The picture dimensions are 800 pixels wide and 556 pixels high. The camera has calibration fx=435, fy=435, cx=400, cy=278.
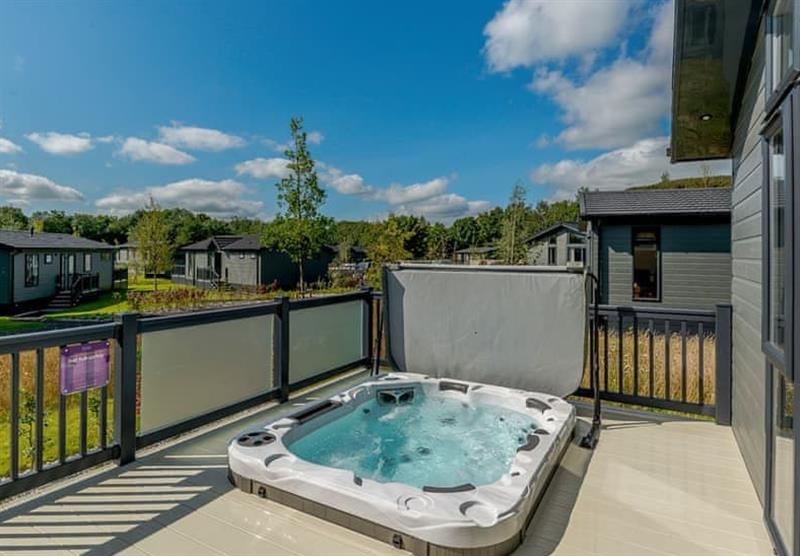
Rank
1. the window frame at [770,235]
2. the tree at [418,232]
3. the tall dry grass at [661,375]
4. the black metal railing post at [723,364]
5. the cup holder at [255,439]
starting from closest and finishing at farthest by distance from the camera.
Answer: the window frame at [770,235] → the cup holder at [255,439] → the black metal railing post at [723,364] → the tall dry grass at [661,375] → the tree at [418,232]

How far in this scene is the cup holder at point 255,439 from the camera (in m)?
2.52

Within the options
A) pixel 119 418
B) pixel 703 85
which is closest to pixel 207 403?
pixel 119 418

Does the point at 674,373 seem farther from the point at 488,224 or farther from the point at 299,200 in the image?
the point at 488,224

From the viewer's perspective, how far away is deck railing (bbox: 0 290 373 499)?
229 cm

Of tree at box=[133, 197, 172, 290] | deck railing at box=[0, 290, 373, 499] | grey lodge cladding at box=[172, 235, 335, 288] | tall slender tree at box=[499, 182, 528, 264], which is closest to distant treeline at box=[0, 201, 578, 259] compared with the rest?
grey lodge cladding at box=[172, 235, 335, 288]

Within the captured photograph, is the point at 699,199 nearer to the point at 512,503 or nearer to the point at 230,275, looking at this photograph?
the point at 512,503

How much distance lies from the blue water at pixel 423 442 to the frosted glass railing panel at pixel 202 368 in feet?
2.79

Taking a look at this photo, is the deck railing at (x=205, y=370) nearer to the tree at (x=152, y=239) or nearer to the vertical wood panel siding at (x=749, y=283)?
the vertical wood panel siding at (x=749, y=283)

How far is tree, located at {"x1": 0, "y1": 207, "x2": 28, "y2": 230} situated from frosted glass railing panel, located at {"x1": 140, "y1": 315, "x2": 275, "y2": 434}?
35061mm

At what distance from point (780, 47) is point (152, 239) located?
21.8 m

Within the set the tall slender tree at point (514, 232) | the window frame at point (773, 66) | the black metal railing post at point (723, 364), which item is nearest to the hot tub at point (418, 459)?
the black metal railing post at point (723, 364)

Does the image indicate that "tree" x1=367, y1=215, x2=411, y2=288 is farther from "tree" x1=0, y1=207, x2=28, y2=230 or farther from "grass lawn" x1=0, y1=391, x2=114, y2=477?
"tree" x1=0, y1=207, x2=28, y2=230

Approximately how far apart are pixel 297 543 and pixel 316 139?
13.5 metres

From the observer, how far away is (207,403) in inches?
126
